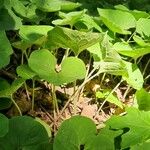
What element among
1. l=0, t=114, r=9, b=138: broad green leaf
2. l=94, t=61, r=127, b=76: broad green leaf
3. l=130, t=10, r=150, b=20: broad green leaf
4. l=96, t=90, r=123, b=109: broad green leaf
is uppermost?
l=130, t=10, r=150, b=20: broad green leaf

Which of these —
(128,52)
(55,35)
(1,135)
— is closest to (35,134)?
(1,135)

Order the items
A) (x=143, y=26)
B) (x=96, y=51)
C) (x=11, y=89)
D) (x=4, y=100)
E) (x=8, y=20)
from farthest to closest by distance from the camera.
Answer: (x=143, y=26) < (x=8, y=20) < (x=96, y=51) < (x=4, y=100) < (x=11, y=89)

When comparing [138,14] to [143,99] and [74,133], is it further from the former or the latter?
[74,133]

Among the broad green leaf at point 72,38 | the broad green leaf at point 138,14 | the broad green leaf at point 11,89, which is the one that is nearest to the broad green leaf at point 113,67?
the broad green leaf at point 72,38

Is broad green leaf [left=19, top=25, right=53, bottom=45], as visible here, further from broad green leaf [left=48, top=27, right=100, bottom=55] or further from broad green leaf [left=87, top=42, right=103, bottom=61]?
broad green leaf [left=87, top=42, right=103, bottom=61]

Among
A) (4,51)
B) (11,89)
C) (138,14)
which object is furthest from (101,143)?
(138,14)

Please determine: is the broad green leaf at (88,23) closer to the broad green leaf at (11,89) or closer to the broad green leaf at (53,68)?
the broad green leaf at (53,68)

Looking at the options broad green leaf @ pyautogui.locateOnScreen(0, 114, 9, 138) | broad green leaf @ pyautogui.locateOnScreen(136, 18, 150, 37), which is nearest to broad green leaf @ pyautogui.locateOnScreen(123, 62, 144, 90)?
broad green leaf @ pyautogui.locateOnScreen(136, 18, 150, 37)

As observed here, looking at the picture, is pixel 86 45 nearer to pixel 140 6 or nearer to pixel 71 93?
pixel 71 93
